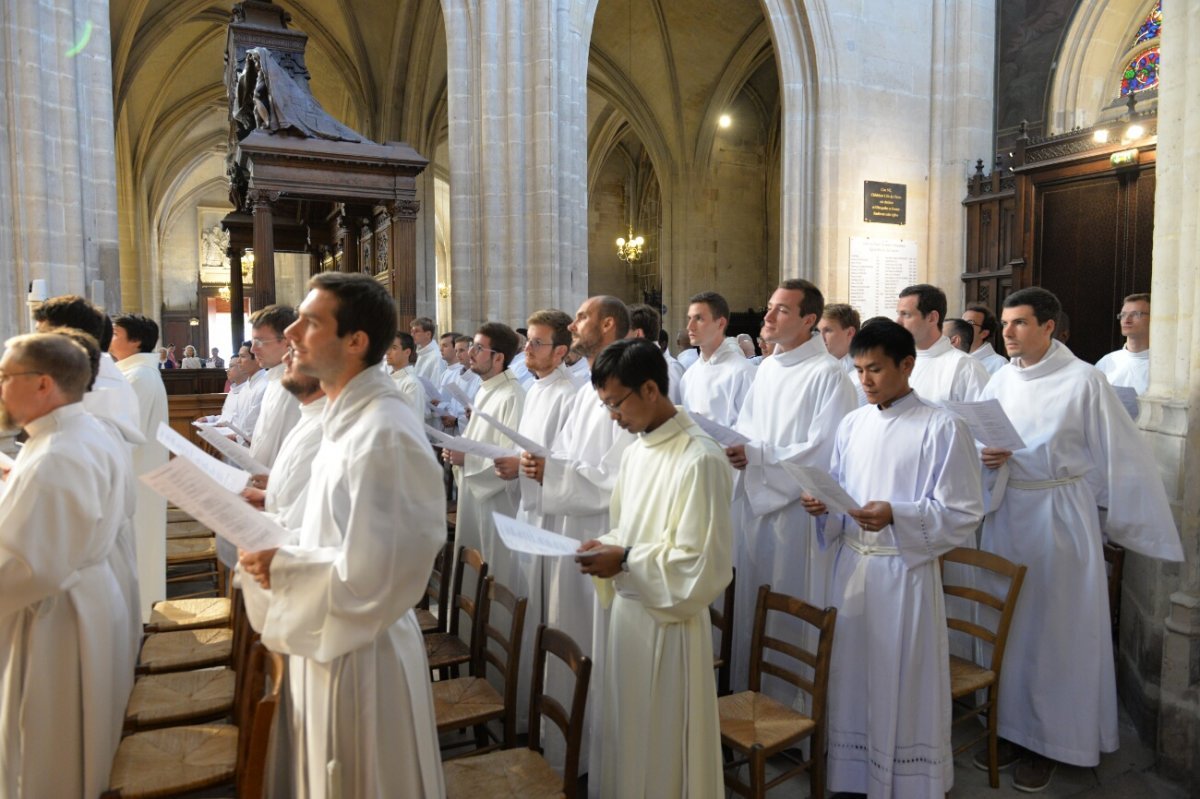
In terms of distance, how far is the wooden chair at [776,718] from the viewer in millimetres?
2715

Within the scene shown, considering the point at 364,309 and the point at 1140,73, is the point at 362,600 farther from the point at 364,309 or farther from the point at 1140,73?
the point at 1140,73

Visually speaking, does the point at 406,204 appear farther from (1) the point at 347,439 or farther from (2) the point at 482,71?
(1) the point at 347,439

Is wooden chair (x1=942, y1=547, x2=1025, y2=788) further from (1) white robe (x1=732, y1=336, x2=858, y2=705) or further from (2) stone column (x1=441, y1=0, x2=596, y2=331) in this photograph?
(2) stone column (x1=441, y1=0, x2=596, y2=331)

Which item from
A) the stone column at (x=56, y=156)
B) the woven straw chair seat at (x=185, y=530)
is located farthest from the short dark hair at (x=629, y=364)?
the stone column at (x=56, y=156)

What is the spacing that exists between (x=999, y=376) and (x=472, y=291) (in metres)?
6.79

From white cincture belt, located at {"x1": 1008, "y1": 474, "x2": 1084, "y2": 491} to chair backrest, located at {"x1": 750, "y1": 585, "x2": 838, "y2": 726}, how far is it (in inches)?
53.4

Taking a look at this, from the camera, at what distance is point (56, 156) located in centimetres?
767

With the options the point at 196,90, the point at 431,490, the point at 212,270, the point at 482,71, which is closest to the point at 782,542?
the point at 431,490

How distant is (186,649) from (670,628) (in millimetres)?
2132

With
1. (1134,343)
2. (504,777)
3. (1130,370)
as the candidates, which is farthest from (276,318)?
(1134,343)

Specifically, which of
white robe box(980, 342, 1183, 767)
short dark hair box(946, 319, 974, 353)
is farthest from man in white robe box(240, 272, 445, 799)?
short dark hair box(946, 319, 974, 353)

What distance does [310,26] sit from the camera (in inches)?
688

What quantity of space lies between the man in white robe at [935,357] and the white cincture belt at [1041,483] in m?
0.94

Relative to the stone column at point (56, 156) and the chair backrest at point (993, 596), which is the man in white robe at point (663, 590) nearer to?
the chair backrest at point (993, 596)
